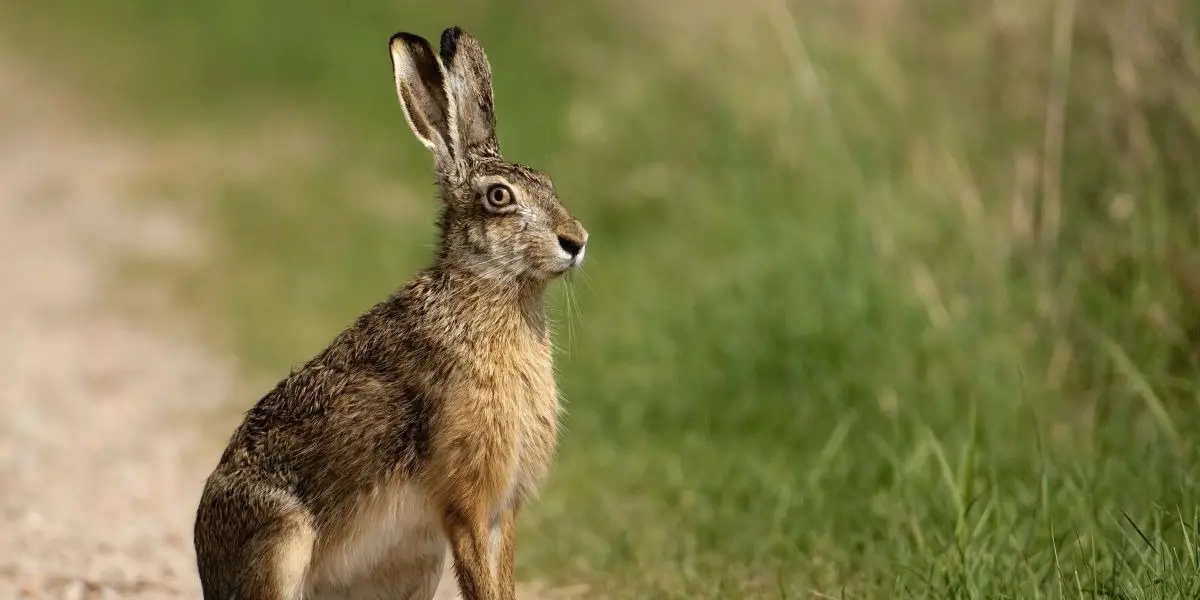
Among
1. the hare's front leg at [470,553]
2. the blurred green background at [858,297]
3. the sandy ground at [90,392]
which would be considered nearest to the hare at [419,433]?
the hare's front leg at [470,553]

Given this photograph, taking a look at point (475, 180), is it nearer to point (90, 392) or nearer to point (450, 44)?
point (450, 44)

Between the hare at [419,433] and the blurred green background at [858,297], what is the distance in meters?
0.38

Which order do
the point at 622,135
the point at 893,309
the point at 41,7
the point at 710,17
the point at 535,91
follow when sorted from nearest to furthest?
the point at 893,309 < the point at 622,135 < the point at 710,17 < the point at 535,91 < the point at 41,7

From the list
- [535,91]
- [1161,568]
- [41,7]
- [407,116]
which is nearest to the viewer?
[1161,568]

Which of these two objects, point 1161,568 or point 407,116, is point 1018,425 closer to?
point 1161,568

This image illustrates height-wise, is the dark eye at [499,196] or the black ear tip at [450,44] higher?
the black ear tip at [450,44]

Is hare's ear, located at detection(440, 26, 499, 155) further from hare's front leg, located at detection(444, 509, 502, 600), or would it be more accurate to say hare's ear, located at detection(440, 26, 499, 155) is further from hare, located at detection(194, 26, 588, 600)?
hare's front leg, located at detection(444, 509, 502, 600)

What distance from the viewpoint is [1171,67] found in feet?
19.5

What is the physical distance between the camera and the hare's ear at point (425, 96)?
14.6 feet

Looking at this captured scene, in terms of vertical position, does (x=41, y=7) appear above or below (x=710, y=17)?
above

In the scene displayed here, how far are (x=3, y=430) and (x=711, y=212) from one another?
301 centimetres

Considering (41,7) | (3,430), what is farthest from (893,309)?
(41,7)

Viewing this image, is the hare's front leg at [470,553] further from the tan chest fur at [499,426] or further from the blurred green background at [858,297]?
the blurred green background at [858,297]

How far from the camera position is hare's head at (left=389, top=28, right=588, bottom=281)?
425cm
